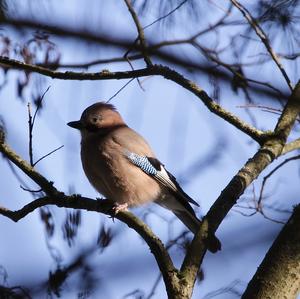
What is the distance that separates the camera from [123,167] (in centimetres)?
518

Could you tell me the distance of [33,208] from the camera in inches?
144

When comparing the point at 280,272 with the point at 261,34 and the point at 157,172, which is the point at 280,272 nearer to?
the point at 261,34

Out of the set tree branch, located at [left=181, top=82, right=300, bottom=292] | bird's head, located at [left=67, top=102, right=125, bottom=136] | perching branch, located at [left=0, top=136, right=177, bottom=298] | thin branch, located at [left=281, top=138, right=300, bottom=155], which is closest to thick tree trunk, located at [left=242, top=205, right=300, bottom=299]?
tree branch, located at [left=181, top=82, right=300, bottom=292]

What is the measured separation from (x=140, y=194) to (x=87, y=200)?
4.48 ft

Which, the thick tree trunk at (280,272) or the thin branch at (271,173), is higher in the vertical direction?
the thin branch at (271,173)

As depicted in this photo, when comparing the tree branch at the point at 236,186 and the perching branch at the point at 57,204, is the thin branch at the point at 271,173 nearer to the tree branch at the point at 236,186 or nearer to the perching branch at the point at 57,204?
the tree branch at the point at 236,186

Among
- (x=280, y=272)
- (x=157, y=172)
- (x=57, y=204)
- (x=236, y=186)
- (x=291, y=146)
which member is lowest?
(x=280, y=272)

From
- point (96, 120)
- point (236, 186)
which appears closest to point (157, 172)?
point (96, 120)

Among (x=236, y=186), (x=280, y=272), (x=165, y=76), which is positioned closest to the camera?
(x=280, y=272)

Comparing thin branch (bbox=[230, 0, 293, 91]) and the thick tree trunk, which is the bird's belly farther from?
the thick tree trunk

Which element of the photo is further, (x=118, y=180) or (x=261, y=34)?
(x=118, y=180)

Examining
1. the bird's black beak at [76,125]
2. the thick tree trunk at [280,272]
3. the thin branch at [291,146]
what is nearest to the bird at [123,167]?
the bird's black beak at [76,125]

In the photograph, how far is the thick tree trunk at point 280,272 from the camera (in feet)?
11.0

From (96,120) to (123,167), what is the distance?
0.59 m
